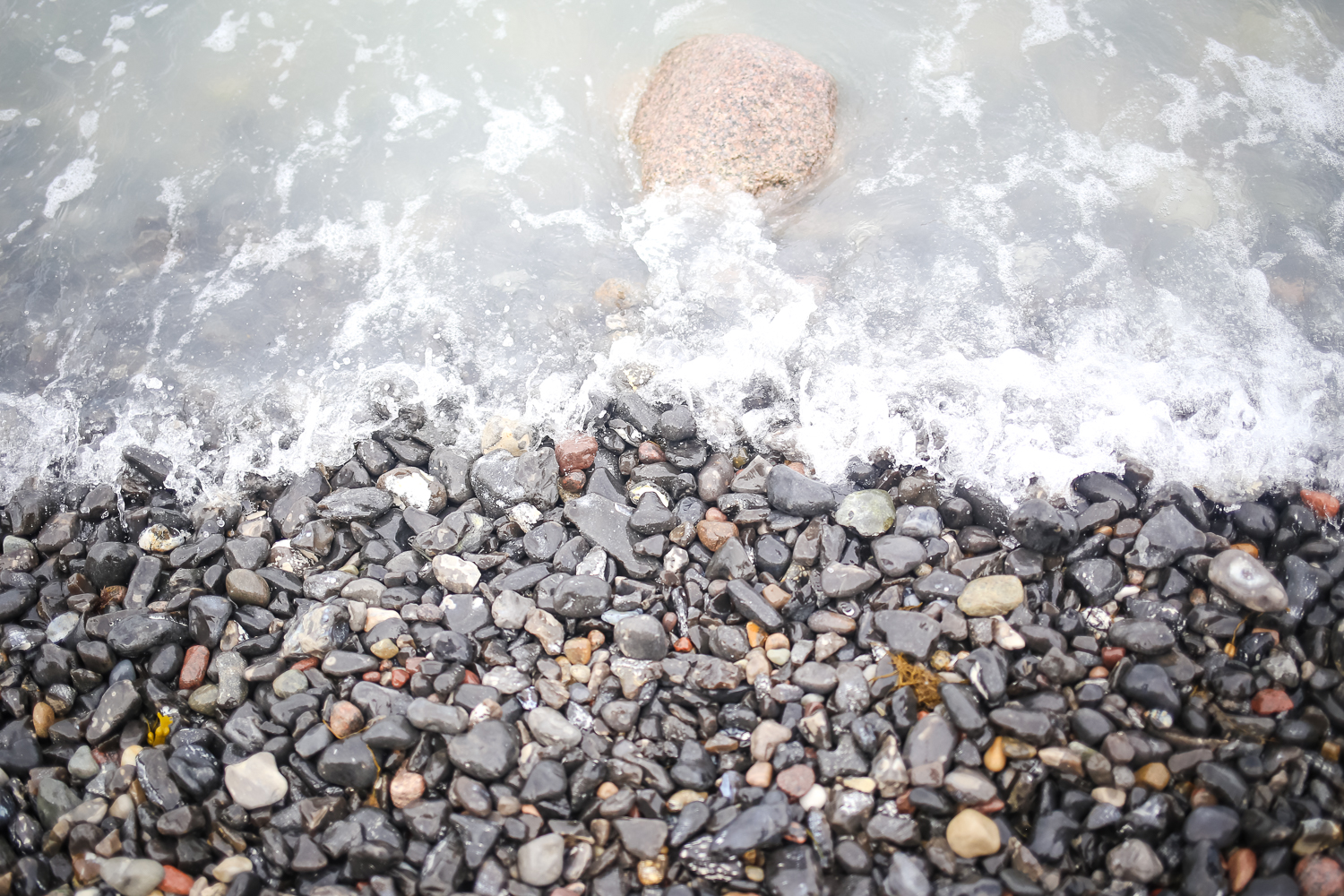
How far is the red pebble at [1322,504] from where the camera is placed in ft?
10.9

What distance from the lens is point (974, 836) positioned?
2465mm

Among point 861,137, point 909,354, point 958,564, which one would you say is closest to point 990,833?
point 958,564

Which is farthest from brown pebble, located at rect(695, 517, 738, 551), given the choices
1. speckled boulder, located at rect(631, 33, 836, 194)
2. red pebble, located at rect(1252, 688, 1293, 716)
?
speckled boulder, located at rect(631, 33, 836, 194)

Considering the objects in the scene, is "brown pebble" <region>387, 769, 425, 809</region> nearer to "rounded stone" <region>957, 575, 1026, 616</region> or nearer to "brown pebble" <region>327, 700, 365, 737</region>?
"brown pebble" <region>327, 700, 365, 737</region>

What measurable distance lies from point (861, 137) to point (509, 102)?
254cm

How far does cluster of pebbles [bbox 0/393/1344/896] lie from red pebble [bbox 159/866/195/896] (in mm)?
15

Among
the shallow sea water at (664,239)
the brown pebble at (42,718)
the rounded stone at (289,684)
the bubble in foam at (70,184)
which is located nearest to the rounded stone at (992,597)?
the shallow sea water at (664,239)

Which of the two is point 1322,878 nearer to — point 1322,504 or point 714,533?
point 1322,504

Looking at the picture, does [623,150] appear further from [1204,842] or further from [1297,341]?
[1204,842]

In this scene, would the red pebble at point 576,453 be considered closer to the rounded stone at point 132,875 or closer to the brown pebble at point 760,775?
the brown pebble at point 760,775

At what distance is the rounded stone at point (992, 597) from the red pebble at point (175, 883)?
10.0ft

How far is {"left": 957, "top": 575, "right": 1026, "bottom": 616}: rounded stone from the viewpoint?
3018 mm

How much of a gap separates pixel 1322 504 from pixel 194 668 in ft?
16.3

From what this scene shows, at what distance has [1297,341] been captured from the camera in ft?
13.1
